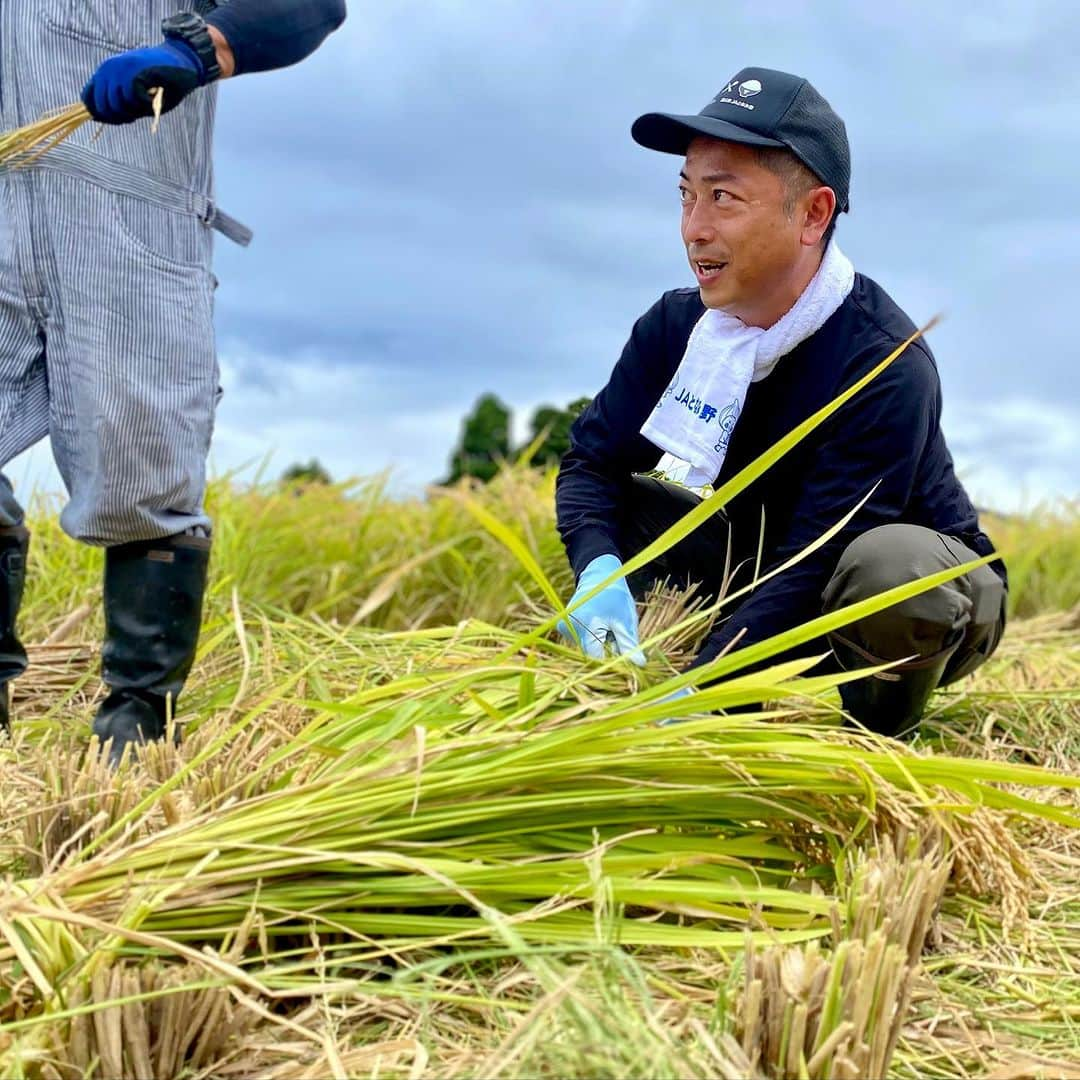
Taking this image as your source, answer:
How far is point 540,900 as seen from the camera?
56.0 inches

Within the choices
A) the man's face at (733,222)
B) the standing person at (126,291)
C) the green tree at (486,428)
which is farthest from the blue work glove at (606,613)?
the green tree at (486,428)

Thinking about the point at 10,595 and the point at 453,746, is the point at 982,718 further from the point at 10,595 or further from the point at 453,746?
the point at 10,595

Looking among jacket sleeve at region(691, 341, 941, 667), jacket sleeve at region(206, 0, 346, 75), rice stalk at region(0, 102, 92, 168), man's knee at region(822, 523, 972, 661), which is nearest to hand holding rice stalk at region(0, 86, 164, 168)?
rice stalk at region(0, 102, 92, 168)

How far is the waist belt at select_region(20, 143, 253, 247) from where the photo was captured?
2.42m

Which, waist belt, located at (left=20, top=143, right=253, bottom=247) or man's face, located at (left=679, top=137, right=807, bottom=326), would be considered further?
waist belt, located at (left=20, top=143, right=253, bottom=247)

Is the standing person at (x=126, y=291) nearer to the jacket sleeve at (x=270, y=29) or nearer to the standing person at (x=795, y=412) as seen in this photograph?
the jacket sleeve at (x=270, y=29)

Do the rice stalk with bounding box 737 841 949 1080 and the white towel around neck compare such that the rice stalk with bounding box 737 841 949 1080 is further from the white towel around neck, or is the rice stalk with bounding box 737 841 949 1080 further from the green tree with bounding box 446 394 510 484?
the green tree with bounding box 446 394 510 484

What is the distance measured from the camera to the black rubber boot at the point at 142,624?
2588mm

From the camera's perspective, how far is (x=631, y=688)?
1767 millimetres

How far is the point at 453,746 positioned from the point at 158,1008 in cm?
39

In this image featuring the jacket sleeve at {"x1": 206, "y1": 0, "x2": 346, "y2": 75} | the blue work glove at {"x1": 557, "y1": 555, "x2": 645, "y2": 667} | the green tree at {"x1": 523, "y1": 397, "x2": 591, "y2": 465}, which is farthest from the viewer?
the green tree at {"x1": 523, "y1": 397, "x2": 591, "y2": 465}

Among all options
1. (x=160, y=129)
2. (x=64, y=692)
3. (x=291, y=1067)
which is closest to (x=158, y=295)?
(x=160, y=129)

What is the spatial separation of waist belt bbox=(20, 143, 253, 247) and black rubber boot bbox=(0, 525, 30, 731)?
696 mm

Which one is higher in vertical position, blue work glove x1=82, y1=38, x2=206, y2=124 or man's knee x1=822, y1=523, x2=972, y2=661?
blue work glove x1=82, y1=38, x2=206, y2=124
